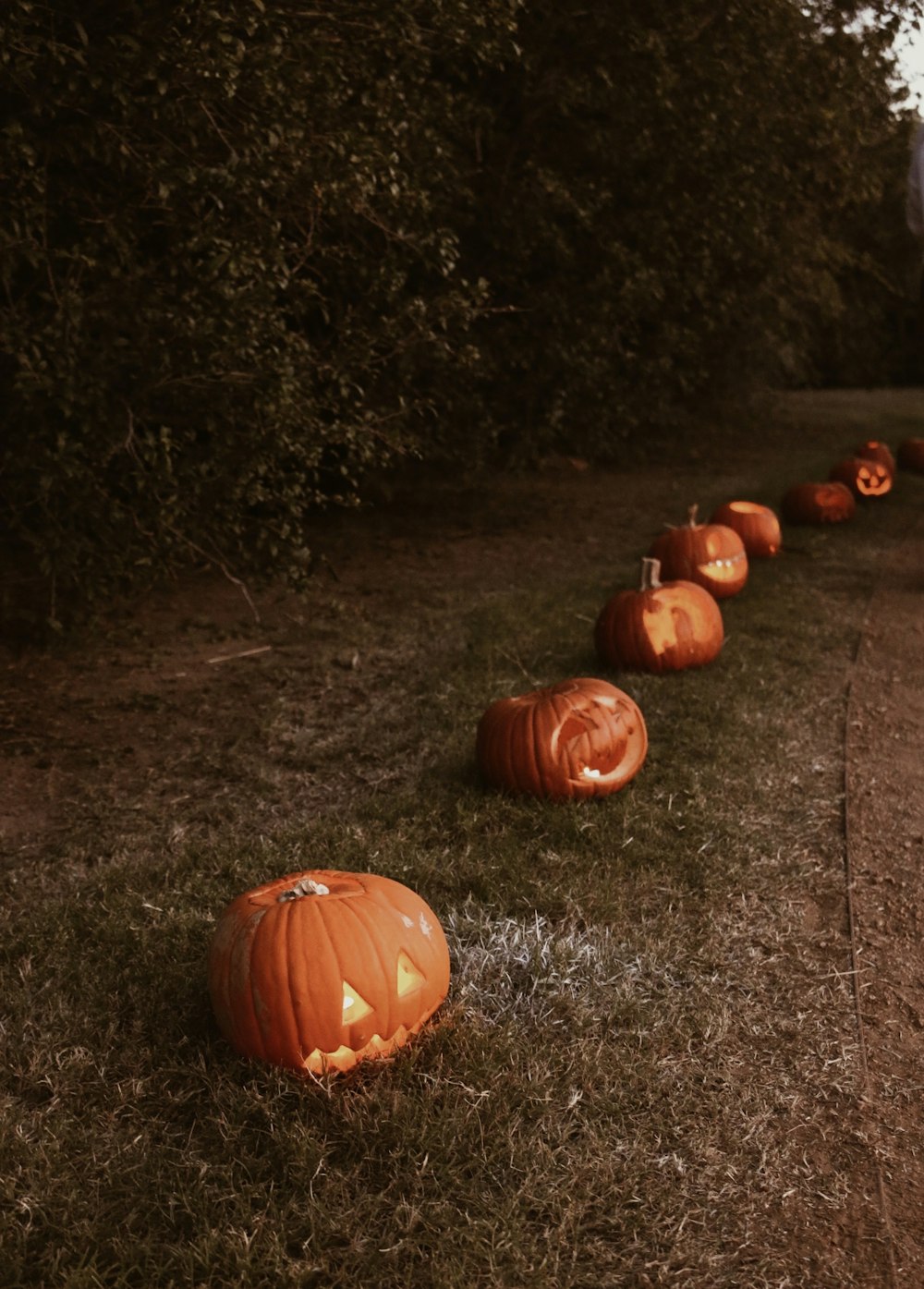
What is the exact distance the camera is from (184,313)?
17.7 feet

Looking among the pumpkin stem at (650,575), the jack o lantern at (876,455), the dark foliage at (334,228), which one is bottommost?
the jack o lantern at (876,455)

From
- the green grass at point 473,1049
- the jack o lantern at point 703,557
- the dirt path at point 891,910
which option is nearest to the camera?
the green grass at point 473,1049

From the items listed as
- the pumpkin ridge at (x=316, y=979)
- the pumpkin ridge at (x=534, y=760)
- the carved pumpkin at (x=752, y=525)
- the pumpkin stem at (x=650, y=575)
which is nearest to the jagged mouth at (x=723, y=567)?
the carved pumpkin at (x=752, y=525)

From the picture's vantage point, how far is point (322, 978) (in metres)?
2.92

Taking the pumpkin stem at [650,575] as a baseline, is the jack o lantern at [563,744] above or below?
below

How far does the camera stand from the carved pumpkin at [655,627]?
597cm

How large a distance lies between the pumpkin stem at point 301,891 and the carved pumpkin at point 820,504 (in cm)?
837

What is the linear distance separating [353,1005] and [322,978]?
4.2 inches

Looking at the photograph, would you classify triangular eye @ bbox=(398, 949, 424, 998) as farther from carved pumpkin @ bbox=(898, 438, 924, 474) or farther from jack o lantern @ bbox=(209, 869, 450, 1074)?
carved pumpkin @ bbox=(898, 438, 924, 474)

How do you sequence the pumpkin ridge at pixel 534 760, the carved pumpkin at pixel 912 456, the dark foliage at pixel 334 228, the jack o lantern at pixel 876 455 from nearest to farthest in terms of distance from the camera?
the pumpkin ridge at pixel 534 760 < the dark foliage at pixel 334 228 < the jack o lantern at pixel 876 455 < the carved pumpkin at pixel 912 456

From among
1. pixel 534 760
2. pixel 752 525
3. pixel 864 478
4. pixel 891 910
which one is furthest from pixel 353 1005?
pixel 864 478

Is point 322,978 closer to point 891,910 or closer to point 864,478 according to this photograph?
point 891,910

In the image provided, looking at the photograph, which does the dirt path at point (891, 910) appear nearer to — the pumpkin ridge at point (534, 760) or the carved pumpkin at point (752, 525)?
the pumpkin ridge at point (534, 760)

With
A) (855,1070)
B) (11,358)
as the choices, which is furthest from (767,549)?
(855,1070)
